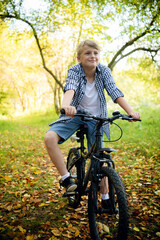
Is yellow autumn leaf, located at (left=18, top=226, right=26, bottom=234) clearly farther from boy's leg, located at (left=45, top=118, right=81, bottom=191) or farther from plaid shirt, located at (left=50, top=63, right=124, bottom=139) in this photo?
plaid shirt, located at (left=50, top=63, right=124, bottom=139)

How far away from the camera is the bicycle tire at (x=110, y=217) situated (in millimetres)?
1713

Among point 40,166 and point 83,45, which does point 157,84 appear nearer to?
point 40,166

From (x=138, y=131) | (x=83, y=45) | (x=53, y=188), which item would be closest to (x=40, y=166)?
(x=53, y=188)

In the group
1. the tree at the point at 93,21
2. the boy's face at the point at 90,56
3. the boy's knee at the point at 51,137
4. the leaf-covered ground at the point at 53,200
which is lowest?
the leaf-covered ground at the point at 53,200

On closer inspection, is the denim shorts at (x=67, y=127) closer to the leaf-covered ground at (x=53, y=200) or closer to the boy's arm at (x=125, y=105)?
the boy's arm at (x=125, y=105)

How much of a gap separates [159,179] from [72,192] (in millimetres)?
2125

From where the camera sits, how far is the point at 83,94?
2.48 metres

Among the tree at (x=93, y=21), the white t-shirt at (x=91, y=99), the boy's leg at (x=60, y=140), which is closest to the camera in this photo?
the boy's leg at (x=60, y=140)

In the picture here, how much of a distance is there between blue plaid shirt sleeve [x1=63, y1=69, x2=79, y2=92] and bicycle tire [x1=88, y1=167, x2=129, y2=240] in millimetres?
1010

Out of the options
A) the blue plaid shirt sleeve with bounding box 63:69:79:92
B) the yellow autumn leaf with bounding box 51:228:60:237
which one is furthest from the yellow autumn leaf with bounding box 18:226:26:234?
the blue plaid shirt sleeve with bounding box 63:69:79:92

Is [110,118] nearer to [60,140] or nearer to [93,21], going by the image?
[60,140]

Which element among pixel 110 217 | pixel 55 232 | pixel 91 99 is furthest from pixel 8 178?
pixel 91 99

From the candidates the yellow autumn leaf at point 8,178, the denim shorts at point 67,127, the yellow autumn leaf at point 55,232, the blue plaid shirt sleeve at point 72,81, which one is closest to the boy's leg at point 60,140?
the denim shorts at point 67,127

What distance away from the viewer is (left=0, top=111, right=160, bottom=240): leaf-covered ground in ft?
8.00
